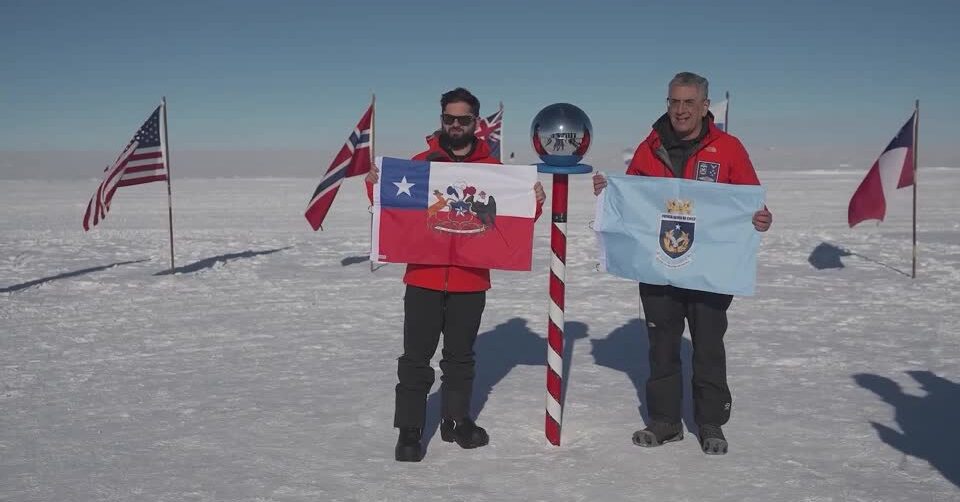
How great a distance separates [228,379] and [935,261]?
38.3 feet

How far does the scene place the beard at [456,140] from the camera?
459cm

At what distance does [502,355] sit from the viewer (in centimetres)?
739

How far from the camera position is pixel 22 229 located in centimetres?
1830

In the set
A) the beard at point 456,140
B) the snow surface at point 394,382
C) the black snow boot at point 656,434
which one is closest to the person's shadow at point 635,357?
the snow surface at point 394,382

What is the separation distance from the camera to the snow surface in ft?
14.2

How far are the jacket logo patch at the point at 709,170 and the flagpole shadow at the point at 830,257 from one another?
343 inches

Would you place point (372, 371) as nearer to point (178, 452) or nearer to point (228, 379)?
point (228, 379)

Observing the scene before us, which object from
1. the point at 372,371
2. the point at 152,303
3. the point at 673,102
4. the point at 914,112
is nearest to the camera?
the point at 673,102

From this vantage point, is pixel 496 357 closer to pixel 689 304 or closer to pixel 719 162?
pixel 689 304

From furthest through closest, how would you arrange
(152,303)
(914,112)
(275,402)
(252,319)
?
(914,112) < (152,303) < (252,319) < (275,402)

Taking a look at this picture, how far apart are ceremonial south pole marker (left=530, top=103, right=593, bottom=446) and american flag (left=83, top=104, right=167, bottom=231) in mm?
8670

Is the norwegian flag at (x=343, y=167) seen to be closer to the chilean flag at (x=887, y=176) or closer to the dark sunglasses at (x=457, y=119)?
the dark sunglasses at (x=457, y=119)

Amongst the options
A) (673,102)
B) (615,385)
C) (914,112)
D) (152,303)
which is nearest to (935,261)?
(914,112)

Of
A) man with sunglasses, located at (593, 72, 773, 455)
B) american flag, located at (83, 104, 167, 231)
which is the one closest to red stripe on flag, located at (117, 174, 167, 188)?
american flag, located at (83, 104, 167, 231)
